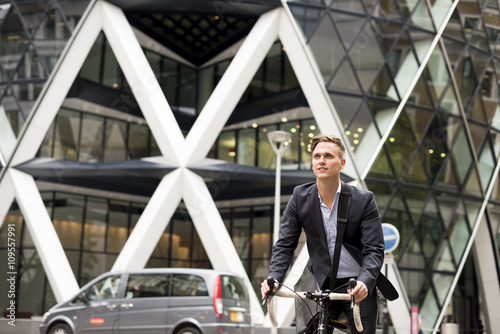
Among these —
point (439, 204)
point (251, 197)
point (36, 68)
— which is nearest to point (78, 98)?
point (36, 68)

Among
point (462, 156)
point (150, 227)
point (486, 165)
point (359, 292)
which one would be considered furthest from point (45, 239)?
point (359, 292)

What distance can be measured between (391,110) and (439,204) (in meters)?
3.76

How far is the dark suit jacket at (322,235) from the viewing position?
371cm

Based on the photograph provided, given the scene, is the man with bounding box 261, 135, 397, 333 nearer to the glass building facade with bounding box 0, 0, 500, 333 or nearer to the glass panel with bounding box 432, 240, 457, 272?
the glass building facade with bounding box 0, 0, 500, 333

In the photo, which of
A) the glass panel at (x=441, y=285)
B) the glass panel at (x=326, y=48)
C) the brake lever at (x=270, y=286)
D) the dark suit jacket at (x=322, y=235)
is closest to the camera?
the brake lever at (x=270, y=286)

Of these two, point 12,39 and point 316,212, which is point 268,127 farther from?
point 316,212

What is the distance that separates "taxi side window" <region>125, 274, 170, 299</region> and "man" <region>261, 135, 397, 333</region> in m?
10.0

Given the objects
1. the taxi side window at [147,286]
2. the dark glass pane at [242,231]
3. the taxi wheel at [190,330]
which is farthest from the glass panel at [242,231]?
the taxi wheel at [190,330]

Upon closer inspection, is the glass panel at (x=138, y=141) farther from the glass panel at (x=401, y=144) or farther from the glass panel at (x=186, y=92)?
the glass panel at (x=401, y=144)

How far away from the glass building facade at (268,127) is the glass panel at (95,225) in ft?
0.21

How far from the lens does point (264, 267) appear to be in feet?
89.4

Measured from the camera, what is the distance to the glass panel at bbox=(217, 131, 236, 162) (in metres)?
28.8

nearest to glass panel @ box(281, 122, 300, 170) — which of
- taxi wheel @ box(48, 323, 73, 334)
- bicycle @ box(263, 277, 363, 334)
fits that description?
taxi wheel @ box(48, 323, 73, 334)

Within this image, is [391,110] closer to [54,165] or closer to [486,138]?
[486,138]
